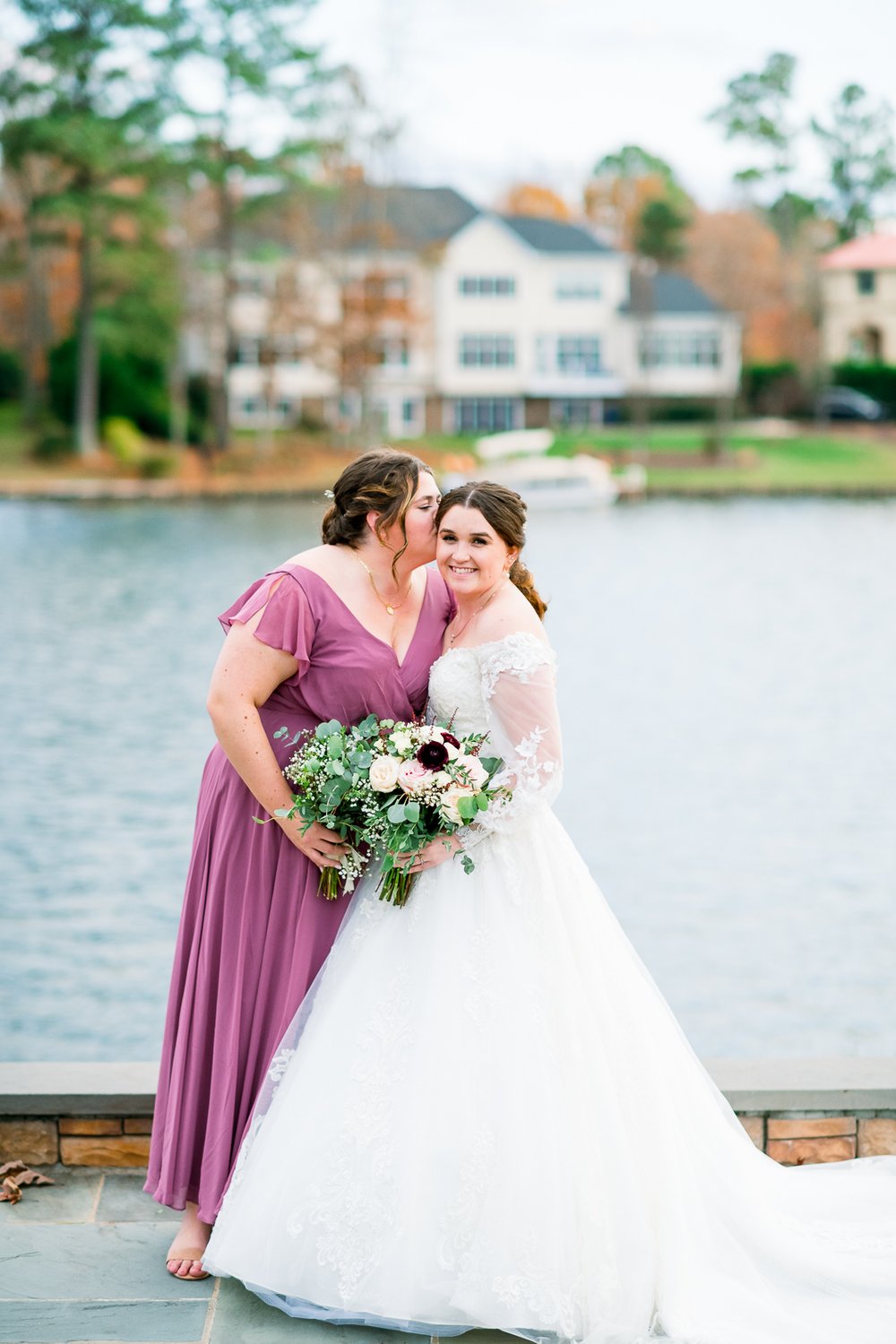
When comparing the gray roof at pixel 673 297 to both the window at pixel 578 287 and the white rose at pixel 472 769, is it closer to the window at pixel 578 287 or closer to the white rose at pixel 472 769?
the window at pixel 578 287

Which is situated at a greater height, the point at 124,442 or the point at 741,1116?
the point at 124,442

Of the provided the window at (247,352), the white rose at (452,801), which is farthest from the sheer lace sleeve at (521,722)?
the window at (247,352)

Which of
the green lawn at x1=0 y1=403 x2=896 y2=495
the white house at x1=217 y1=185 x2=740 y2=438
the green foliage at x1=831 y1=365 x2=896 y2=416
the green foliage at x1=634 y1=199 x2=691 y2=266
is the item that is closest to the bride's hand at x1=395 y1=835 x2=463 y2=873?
the green lawn at x1=0 y1=403 x2=896 y2=495

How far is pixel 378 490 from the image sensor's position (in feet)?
11.7

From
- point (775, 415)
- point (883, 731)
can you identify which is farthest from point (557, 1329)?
point (775, 415)

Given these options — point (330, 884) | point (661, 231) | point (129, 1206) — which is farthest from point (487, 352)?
point (330, 884)

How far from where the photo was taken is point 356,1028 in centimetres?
349

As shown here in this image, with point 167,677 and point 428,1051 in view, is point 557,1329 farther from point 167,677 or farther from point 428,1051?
point 167,677

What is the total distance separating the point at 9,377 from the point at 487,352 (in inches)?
700

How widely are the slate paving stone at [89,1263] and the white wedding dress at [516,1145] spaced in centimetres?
20

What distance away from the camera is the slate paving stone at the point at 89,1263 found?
3.44 meters

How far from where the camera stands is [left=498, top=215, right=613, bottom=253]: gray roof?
2254 inches

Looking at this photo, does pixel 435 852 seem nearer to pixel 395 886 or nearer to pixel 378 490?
pixel 395 886

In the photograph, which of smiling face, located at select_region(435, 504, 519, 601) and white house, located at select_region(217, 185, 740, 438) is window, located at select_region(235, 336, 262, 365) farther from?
smiling face, located at select_region(435, 504, 519, 601)
